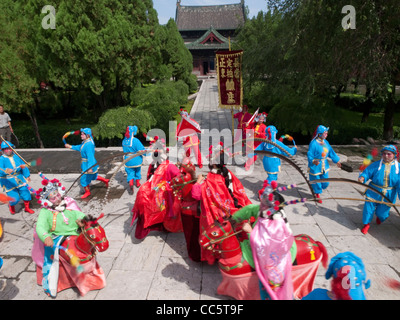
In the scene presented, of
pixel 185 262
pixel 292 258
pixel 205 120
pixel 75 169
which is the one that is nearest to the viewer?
pixel 292 258

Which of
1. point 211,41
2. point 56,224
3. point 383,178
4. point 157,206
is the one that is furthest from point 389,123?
point 211,41

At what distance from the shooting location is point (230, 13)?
141 feet

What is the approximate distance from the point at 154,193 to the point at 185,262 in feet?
4.13

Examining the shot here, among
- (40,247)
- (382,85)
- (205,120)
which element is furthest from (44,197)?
(205,120)

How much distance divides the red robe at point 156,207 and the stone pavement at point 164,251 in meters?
0.28

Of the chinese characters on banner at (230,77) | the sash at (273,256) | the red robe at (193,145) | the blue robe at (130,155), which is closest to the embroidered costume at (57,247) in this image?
the sash at (273,256)

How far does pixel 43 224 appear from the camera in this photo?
11.5ft

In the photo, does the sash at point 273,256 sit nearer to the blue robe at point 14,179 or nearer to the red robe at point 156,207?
the red robe at point 156,207

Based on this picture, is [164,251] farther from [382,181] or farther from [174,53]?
[174,53]

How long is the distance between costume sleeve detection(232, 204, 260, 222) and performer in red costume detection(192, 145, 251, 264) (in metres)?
0.24

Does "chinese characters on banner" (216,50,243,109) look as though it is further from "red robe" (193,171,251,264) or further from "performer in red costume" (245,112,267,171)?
"red robe" (193,171,251,264)

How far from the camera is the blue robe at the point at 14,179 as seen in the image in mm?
5656

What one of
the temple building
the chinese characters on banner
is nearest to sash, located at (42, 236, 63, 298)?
the chinese characters on banner

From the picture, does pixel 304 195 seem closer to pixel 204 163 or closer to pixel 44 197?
pixel 204 163
